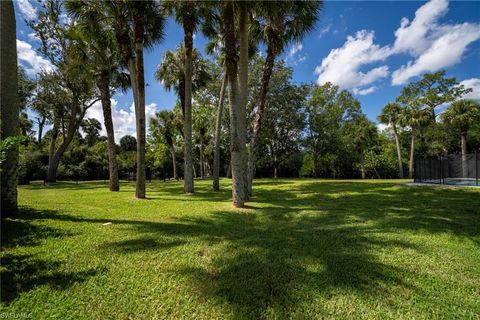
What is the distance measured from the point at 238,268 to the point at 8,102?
606cm

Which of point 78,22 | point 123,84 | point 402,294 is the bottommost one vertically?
point 402,294

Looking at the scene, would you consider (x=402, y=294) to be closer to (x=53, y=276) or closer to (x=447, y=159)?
(x=53, y=276)

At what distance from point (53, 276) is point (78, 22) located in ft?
40.6

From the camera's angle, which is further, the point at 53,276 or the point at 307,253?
the point at 307,253

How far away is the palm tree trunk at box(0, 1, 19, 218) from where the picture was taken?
5.45 meters

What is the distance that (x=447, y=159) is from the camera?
15.9 meters

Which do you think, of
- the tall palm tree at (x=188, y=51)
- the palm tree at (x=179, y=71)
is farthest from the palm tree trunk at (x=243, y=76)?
the palm tree at (x=179, y=71)

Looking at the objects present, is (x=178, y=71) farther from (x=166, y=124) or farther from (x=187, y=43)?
(x=166, y=124)

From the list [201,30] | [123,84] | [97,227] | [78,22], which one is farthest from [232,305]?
[123,84]

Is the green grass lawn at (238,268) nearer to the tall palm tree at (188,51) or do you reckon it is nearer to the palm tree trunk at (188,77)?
the tall palm tree at (188,51)

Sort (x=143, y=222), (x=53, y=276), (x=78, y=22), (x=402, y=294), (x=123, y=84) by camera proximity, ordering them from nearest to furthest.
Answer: (x=402, y=294), (x=53, y=276), (x=143, y=222), (x=78, y=22), (x=123, y=84)

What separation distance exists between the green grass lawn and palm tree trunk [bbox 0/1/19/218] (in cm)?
60

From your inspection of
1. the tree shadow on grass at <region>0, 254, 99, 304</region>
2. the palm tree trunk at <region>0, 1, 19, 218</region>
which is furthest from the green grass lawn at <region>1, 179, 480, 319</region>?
the palm tree trunk at <region>0, 1, 19, 218</region>

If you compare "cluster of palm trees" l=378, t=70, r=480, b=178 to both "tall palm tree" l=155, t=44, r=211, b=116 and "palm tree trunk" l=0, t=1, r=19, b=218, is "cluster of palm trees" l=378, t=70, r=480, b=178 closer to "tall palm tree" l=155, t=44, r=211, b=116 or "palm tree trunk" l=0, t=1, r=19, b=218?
"tall palm tree" l=155, t=44, r=211, b=116
